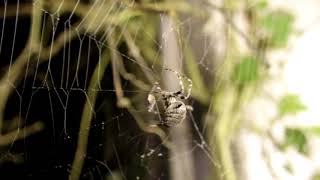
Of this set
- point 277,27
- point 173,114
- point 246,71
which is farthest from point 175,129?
point 277,27

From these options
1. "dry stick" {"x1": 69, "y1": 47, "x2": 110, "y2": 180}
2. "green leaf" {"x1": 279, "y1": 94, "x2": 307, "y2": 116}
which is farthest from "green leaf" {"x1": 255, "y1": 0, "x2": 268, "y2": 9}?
"dry stick" {"x1": 69, "y1": 47, "x2": 110, "y2": 180}

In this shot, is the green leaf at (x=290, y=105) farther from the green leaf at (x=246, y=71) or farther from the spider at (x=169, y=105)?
the spider at (x=169, y=105)

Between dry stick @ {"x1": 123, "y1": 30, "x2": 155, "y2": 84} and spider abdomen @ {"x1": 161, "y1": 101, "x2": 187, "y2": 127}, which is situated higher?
dry stick @ {"x1": 123, "y1": 30, "x2": 155, "y2": 84}

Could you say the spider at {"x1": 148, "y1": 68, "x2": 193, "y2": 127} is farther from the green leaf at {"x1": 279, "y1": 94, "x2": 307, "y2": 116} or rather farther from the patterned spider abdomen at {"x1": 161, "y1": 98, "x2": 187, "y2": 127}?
the green leaf at {"x1": 279, "y1": 94, "x2": 307, "y2": 116}

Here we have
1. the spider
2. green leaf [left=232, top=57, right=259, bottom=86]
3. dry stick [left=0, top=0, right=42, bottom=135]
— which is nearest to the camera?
dry stick [left=0, top=0, right=42, bottom=135]

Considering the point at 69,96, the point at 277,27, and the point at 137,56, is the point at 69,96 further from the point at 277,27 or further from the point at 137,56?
the point at 277,27

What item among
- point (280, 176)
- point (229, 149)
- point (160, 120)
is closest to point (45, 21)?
point (160, 120)

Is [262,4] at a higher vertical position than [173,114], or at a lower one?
higher
